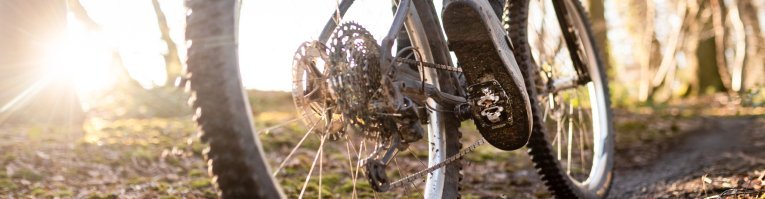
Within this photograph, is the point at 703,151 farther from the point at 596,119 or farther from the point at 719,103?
the point at 719,103

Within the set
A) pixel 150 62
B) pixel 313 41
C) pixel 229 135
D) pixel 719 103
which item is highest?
pixel 150 62

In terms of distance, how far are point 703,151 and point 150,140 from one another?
444 centimetres

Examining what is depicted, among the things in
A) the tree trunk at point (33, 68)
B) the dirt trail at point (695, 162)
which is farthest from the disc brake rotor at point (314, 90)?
the tree trunk at point (33, 68)

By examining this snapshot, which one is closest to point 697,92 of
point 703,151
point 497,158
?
point 703,151

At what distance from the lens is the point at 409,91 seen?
2213 millimetres

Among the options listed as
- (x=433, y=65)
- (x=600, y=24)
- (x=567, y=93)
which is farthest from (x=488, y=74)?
(x=600, y=24)

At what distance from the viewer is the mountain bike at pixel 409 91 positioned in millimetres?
1494

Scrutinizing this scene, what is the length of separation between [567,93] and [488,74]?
1360mm

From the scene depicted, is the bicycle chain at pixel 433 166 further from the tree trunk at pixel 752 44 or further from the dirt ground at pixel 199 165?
the tree trunk at pixel 752 44

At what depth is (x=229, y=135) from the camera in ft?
4.81

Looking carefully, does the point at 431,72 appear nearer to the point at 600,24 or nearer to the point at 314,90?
the point at 314,90

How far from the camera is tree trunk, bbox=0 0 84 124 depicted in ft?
19.9

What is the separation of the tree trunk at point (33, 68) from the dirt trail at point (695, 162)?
16.2ft

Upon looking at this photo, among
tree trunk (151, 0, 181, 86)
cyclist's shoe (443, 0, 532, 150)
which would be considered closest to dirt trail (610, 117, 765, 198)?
cyclist's shoe (443, 0, 532, 150)
